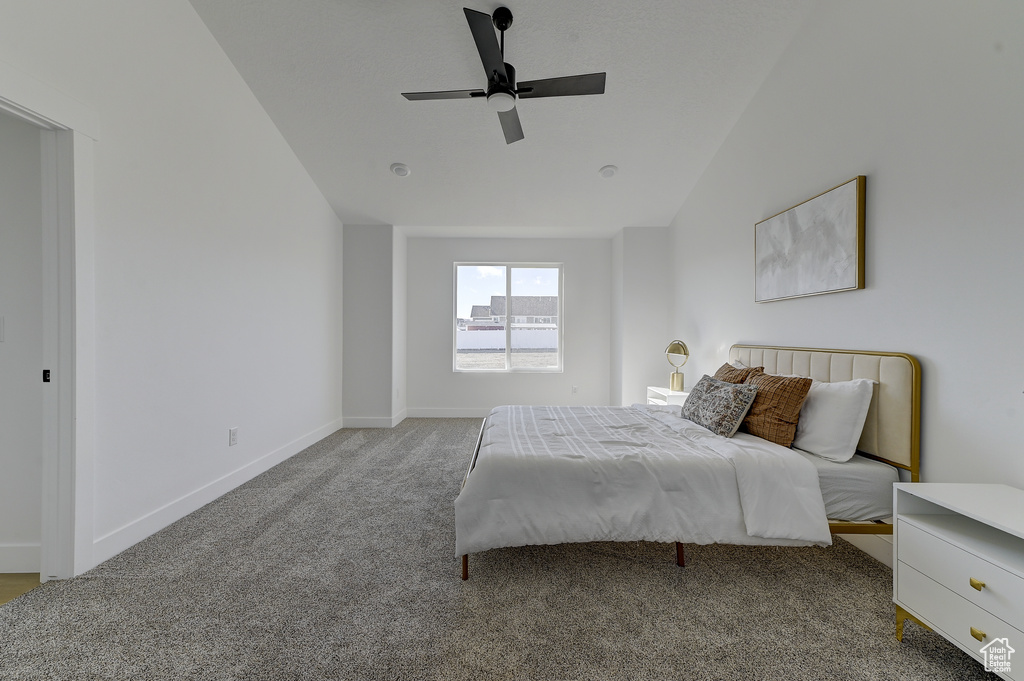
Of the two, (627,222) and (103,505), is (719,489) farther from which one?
(627,222)

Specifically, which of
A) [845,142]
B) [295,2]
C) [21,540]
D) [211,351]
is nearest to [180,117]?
[295,2]

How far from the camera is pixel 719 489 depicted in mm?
2041

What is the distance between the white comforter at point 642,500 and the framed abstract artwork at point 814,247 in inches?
47.0

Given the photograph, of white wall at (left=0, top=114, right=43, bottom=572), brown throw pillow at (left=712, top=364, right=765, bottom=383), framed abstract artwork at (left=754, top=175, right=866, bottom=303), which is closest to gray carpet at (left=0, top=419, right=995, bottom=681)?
white wall at (left=0, top=114, right=43, bottom=572)

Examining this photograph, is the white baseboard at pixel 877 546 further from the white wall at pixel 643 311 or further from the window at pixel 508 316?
the window at pixel 508 316

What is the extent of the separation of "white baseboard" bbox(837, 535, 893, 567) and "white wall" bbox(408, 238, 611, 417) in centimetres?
368

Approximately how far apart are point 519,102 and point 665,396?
294cm

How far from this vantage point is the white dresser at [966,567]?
1.26 m

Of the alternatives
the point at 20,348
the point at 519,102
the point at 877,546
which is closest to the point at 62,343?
the point at 20,348

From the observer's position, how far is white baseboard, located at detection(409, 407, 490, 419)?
5.95m

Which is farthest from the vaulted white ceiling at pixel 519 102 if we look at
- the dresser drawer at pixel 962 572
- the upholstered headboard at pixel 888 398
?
the dresser drawer at pixel 962 572

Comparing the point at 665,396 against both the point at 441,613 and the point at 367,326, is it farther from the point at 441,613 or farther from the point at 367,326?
the point at 367,326

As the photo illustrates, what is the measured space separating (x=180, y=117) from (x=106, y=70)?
48cm

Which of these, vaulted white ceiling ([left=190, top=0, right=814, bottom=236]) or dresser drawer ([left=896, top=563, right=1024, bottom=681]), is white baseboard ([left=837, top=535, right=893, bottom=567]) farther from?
vaulted white ceiling ([left=190, top=0, right=814, bottom=236])
